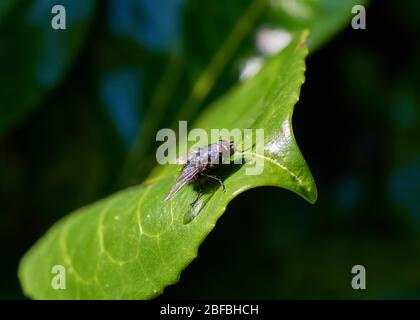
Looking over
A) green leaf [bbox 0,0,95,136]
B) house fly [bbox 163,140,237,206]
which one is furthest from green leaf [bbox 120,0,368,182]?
house fly [bbox 163,140,237,206]

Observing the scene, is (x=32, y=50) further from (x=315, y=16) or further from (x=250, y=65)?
(x=315, y=16)

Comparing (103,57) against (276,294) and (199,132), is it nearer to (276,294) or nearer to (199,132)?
(199,132)

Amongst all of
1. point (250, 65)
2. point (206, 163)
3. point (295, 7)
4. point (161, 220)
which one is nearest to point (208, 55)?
point (250, 65)

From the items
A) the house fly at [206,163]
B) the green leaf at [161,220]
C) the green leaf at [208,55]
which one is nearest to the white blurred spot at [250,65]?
the green leaf at [208,55]

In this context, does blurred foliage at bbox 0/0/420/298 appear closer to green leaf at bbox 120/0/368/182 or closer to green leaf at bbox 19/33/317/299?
green leaf at bbox 120/0/368/182

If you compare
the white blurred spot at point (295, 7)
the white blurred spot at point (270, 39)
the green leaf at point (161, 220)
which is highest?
the white blurred spot at point (295, 7)

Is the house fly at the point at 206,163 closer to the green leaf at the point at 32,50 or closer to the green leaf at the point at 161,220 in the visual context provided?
the green leaf at the point at 161,220
